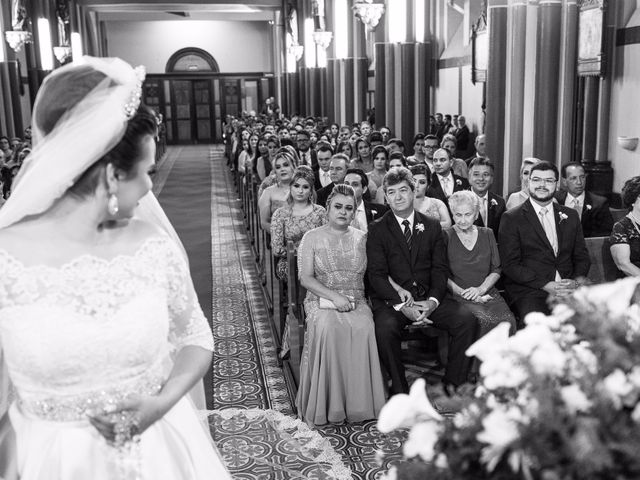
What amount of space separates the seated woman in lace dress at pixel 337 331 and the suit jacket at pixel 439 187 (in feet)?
6.84

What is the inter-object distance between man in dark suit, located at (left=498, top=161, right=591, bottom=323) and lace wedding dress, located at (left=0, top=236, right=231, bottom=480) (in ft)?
10.8

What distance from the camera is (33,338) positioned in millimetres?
1807

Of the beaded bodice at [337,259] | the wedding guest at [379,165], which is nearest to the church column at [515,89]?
the wedding guest at [379,165]

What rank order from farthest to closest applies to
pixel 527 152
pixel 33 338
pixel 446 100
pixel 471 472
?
pixel 446 100, pixel 527 152, pixel 33 338, pixel 471 472

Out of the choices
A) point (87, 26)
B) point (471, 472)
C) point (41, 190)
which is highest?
point (87, 26)

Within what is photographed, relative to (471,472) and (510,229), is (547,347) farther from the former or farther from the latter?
(510,229)

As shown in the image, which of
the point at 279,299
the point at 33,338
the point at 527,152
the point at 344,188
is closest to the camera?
the point at 33,338

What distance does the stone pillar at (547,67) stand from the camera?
26.6 feet

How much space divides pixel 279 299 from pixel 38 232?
3956 mm

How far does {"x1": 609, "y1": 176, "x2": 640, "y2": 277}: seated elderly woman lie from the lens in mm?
4656

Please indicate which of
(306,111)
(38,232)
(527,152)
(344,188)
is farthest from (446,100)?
(38,232)

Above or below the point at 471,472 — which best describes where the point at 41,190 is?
above

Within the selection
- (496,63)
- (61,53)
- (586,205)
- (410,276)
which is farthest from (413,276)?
(61,53)

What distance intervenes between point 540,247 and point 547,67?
12.8 feet
